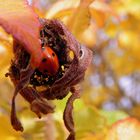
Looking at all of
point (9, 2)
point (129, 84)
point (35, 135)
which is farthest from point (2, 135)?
point (129, 84)

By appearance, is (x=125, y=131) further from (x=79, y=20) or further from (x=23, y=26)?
Answer: (x=23, y=26)

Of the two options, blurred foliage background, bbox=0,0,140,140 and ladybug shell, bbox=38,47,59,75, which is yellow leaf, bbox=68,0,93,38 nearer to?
blurred foliage background, bbox=0,0,140,140

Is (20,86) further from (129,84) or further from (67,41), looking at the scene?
(129,84)

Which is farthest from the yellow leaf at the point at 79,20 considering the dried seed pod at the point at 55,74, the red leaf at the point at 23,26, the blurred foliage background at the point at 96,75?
the red leaf at the point at 23,26

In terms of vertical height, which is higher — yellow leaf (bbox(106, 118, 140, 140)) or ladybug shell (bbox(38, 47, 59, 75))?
ladybug shell (bbox(38, 47, 59, 75))

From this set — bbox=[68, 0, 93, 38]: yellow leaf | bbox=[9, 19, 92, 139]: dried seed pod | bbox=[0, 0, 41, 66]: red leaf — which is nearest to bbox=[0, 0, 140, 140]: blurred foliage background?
bbox=[68, 0, 93, 38]: yellow leaf

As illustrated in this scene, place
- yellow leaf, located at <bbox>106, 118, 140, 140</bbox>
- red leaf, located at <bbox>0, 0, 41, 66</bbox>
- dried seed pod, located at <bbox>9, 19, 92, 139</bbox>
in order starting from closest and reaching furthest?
red leaf, located at <bbox>0, 0, 41, 66</bbox>
dried seed pod, located at <bbox>9, 19, 92, 139</bbox>
yellow leaf, located at <bbox>106, 118, 140, 140</bbox>

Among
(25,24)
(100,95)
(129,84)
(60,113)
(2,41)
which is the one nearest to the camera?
(25,24)
